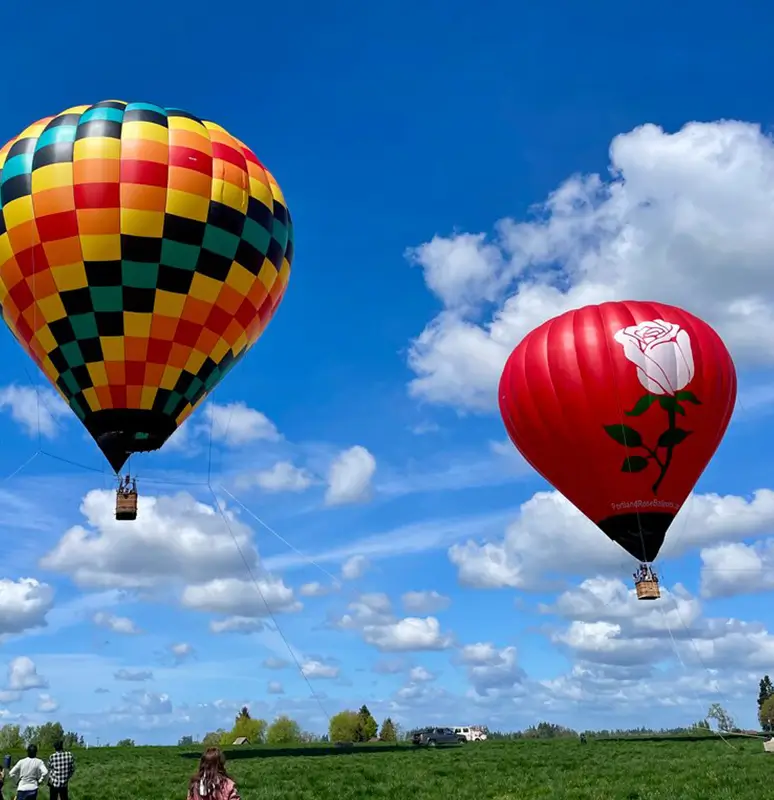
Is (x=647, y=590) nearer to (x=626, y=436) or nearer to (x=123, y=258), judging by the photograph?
(x=626, y=436)

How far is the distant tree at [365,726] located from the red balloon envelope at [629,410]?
223 ft

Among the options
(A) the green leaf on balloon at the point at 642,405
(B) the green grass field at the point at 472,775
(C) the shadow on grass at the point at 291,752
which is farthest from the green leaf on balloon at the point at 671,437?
(C) the shadow on grass at the point at 291,752

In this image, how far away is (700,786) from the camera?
66.6 ft

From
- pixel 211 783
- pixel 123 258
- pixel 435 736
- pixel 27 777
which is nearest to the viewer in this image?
pixel 211 783

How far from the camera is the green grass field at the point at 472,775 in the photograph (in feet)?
66.3

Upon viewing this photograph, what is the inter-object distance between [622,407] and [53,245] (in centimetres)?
1723

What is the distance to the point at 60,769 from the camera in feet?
55.7

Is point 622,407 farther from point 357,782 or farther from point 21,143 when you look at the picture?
point 21,143

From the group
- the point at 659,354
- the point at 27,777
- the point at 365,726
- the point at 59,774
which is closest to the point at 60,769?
the point at 59,774

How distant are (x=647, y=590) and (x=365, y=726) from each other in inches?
2793

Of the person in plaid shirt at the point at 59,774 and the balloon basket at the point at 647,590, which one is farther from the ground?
the balloon basket at the point at 647,590

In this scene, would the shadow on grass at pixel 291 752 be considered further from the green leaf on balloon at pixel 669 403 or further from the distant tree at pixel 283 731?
the distant tree at pixel 283 731

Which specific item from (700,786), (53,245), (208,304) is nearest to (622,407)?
(700,786)

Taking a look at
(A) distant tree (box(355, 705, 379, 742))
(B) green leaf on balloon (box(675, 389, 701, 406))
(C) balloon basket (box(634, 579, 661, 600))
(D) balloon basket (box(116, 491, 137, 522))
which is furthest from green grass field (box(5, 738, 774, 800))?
(A) distant tree (box(355, 705, 379, 742))
